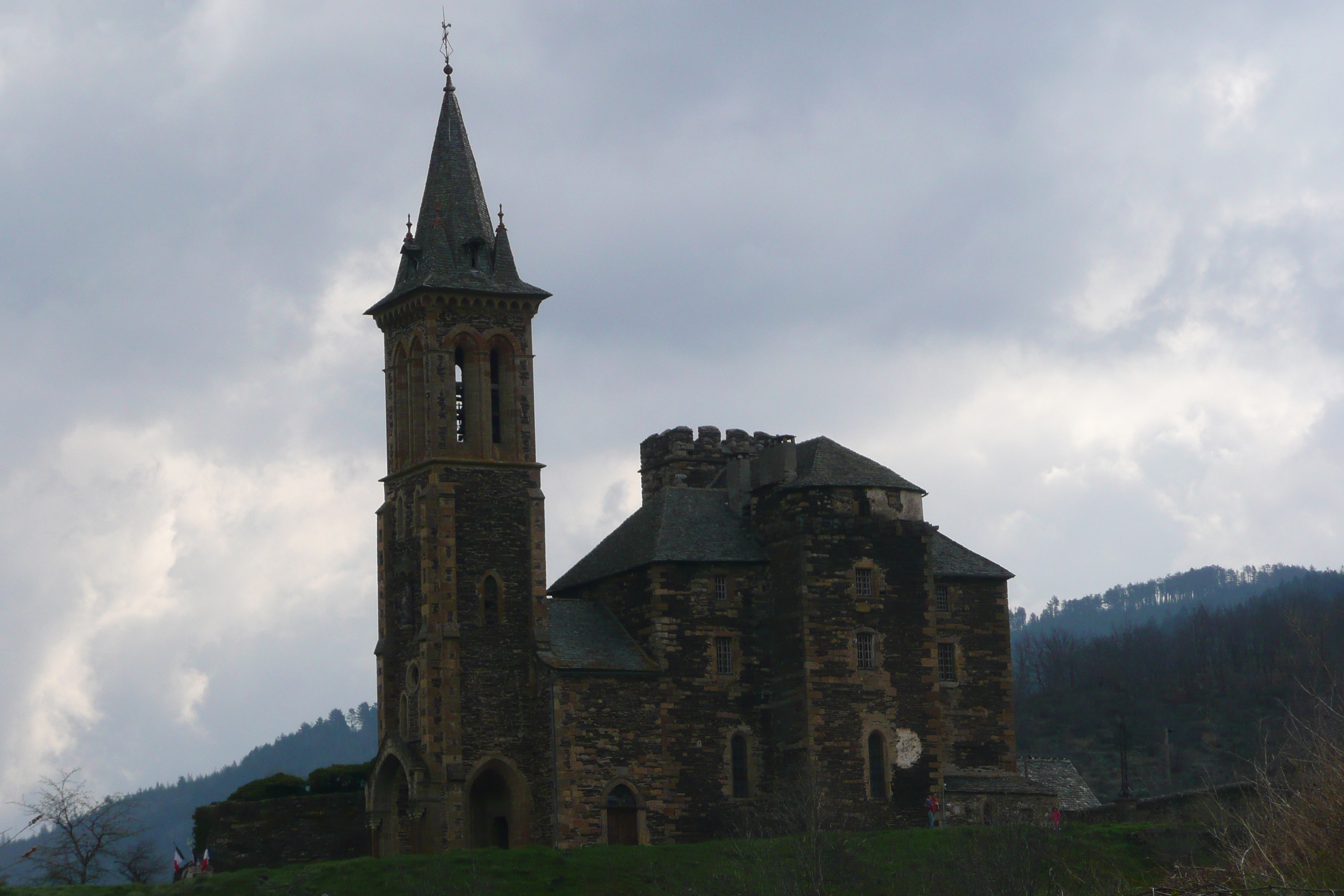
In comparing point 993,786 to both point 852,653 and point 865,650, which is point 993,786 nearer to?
point 865,650

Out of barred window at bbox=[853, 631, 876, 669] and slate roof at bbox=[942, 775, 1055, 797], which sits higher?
barred window at bbox=[853, 631, 876, 669]

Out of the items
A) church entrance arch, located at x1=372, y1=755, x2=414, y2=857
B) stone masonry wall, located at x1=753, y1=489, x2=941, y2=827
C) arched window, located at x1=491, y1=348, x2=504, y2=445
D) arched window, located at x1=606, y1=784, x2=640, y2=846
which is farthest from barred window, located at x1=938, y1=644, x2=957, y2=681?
church entrance arch, located at x1=372, y1=755, x2=414, y2=857

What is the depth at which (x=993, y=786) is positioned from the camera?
56.4 m

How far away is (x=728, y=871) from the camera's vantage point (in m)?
45.5

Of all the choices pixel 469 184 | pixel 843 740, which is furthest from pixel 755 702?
pixel 469 184

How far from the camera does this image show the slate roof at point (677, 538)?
183 feet

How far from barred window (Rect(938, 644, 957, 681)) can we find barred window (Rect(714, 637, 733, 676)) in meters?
8.60

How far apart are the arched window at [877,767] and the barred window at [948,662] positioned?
21.6 ft

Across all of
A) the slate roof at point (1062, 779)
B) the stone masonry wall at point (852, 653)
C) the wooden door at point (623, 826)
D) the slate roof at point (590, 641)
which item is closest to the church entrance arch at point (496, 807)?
the wooden door at point (623, 826)

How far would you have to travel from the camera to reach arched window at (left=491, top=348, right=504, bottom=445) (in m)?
56.4

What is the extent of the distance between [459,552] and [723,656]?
8905mm

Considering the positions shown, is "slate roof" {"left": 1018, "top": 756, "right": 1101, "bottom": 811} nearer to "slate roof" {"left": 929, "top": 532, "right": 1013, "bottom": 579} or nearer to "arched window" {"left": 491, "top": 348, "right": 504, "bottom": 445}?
"slate roof" {"left": 929, "top": 532, "right": 1013, "bottom": 579}

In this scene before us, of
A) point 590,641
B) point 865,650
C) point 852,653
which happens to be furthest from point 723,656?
point 865,650

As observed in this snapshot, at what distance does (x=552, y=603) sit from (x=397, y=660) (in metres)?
5.29
